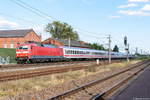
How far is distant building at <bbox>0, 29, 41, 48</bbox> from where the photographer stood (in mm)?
79562

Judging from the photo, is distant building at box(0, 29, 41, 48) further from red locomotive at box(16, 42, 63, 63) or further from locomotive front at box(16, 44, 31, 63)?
locomotive front at box(16, 44, 31, 63)

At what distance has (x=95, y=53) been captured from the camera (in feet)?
220

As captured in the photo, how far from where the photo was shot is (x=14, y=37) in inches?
3169

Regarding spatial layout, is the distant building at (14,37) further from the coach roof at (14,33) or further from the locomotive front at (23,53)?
the locomotive front at (23,53)

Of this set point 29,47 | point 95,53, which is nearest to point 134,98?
point 29,47

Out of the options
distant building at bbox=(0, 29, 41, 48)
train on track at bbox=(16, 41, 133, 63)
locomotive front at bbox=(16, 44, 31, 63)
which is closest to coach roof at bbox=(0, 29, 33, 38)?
distant building at bbox=(0, 29, 41, 48)

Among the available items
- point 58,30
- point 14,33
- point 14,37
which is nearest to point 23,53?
point 14,37

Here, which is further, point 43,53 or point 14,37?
point 14,37

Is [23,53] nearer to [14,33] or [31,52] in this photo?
[31,52]

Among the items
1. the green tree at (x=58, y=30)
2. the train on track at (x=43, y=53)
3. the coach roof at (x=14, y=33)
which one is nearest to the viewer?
the train on track at (x=43, y=53)

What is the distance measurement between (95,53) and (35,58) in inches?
1290

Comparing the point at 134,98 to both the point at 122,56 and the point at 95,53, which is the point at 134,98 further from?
the point at 122,56

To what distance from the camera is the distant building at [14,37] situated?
79562mm

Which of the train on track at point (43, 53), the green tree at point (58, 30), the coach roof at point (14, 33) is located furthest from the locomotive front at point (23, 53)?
the green tree at point (58, 30)
